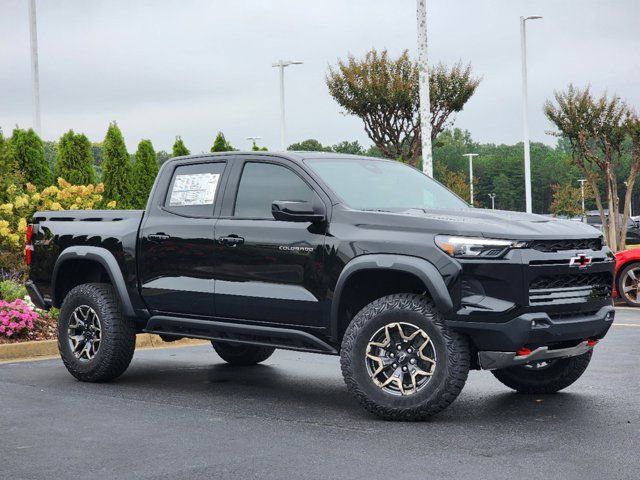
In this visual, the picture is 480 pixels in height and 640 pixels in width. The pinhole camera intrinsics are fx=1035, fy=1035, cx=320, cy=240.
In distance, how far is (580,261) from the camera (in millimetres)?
7312

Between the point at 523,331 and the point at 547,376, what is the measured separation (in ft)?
5.56

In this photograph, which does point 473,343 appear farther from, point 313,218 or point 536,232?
point 313,218

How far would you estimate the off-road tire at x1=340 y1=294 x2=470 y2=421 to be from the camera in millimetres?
7031

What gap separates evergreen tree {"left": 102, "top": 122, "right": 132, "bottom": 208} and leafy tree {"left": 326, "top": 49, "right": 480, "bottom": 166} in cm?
1301

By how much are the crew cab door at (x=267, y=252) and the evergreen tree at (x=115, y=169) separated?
1606cm

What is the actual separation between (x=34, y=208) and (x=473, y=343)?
456 inches

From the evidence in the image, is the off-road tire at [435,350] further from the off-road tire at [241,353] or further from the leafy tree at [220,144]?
the leafy tree at [220,144]

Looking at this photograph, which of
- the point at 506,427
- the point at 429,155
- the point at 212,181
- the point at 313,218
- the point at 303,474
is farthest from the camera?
the point at 429,155

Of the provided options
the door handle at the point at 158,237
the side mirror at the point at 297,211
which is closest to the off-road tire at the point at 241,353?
the door handle at the point at 158,237

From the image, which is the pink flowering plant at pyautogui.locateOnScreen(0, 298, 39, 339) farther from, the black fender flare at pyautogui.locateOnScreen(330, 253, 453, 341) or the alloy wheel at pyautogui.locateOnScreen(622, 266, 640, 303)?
the alloy wheel at pyautogui.locateOnScreen(622, 266, 640, 303)

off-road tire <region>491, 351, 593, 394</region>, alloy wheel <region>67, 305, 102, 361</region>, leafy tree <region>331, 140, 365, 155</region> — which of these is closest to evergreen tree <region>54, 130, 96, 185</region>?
alloy wheel <region>67, 305, 102, 361</region>

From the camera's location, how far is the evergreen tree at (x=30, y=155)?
24109mm

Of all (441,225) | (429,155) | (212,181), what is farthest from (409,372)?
(429,155)

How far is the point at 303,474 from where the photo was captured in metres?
5.70
